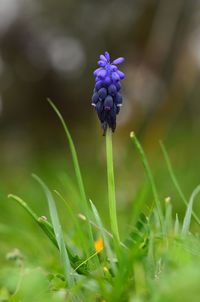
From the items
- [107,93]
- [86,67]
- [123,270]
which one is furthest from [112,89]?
[86,67]

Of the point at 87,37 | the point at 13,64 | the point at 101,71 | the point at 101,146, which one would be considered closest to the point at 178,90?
the point at 101,146

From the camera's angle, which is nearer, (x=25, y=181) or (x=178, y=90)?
(x=25, y=181)

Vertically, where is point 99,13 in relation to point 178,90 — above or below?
above

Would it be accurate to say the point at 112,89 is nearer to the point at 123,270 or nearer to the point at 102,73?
the point at 102,73

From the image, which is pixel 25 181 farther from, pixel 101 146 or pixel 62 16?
pixel 62 16

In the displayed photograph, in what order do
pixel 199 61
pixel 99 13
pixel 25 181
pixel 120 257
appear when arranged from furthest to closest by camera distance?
pixel 99 13
pixel 199 61
pixel 25 181
pixel 120 257

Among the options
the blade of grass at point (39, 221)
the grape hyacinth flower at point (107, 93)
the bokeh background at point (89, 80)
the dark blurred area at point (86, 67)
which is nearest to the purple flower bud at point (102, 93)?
the grape hyacinth flower at point (107, 93)
